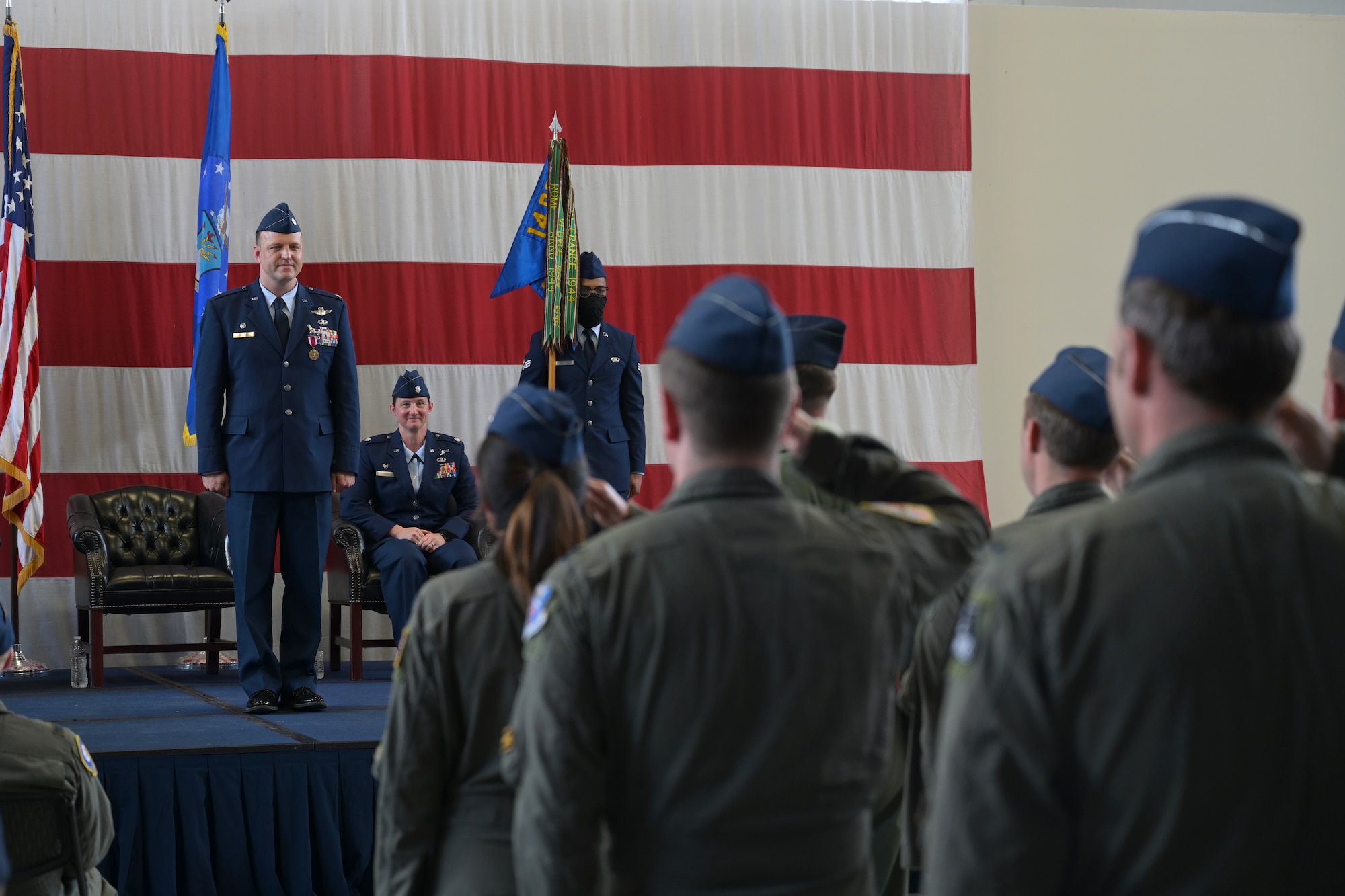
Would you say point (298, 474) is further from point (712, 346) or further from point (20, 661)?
point (712, 346)

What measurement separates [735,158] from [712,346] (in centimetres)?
463

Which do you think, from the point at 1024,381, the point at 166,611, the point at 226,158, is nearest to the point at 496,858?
the point at 166,611

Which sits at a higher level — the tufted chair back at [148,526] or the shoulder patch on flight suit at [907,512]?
the shoulder patch on flight suit at [907,512]

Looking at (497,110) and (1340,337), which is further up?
(497,110)

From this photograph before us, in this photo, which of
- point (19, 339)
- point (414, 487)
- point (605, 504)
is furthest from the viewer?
point (414, 487)

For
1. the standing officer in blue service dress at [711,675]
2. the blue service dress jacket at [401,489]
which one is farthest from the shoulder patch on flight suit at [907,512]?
the blue service dress jacket at [401,489]

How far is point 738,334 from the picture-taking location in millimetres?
1109

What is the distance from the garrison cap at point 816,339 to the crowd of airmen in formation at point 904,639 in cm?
45

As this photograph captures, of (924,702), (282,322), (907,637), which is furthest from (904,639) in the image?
(282,322)

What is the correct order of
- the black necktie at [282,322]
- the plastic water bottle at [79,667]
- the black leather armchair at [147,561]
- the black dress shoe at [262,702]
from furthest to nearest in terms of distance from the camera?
the plastic water bottle at [79,667]
the black leather armchair at [147,561]
the black necktie at [282,322]
the black dress shoe at [262,702]

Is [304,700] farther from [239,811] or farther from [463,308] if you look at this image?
[463,308]

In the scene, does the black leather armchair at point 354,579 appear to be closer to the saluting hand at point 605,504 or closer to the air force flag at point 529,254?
the air force flag at point 529,254

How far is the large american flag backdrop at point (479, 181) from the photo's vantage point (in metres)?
5.15

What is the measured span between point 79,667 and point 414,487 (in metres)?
1.40
